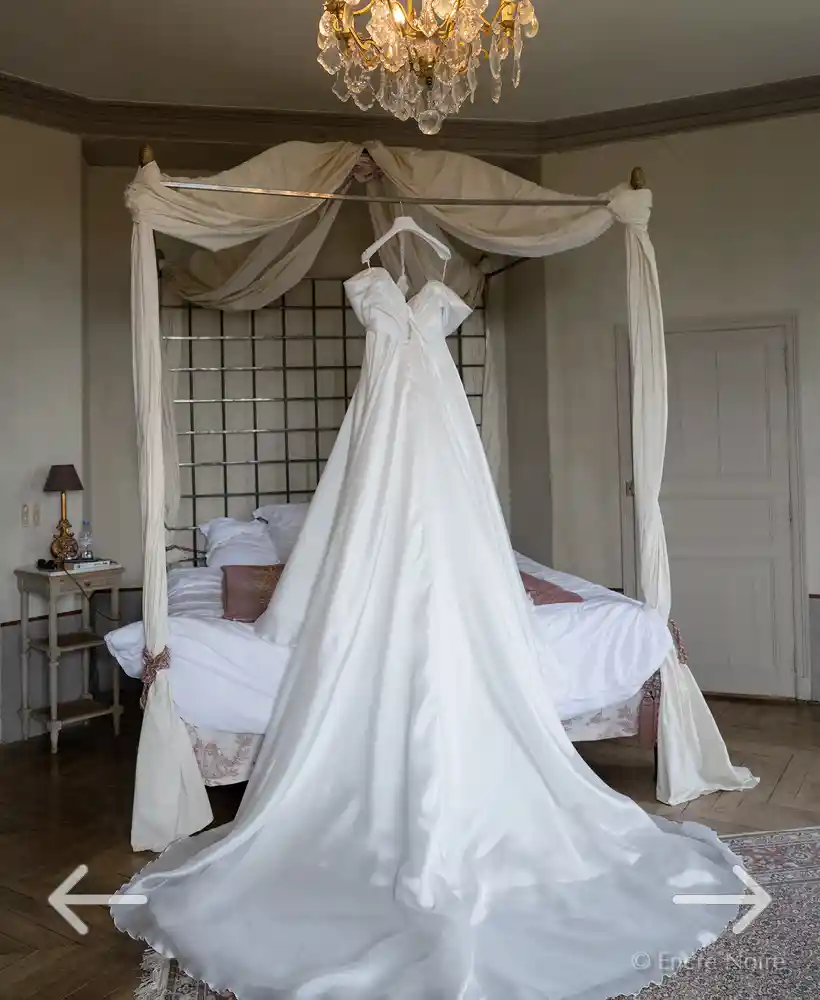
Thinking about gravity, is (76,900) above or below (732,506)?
below

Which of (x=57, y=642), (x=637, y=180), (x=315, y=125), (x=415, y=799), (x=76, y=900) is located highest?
(x=315, y=125)

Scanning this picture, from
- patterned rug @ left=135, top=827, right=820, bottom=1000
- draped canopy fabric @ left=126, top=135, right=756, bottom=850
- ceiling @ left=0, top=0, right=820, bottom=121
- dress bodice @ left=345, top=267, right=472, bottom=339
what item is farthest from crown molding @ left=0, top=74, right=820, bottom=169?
patterned rug @ left=135, top=827, right=820, bottom=1000

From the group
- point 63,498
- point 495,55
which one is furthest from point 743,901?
point 63,498

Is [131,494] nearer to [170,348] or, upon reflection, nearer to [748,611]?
[170,348]

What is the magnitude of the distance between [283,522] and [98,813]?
185 cm

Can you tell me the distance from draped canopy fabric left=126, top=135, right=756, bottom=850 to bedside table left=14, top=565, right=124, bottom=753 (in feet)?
4.38

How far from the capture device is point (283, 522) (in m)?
4.95

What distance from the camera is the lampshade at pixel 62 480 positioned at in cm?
447

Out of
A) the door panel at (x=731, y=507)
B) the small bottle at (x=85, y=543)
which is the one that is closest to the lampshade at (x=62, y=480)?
the small bottle at (x=85, y=543)

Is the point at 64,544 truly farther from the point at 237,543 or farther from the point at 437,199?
the point at 437,199

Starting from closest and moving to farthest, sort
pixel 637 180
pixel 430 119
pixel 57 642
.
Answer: pixel 430 119
pixel 637 180
pixel 57 642

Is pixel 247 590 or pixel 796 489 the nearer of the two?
pixel 247 590

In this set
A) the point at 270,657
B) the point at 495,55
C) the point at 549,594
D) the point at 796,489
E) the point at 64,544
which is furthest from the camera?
the point at 796,489

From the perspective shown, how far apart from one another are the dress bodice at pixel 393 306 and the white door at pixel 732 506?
7.30 feet
